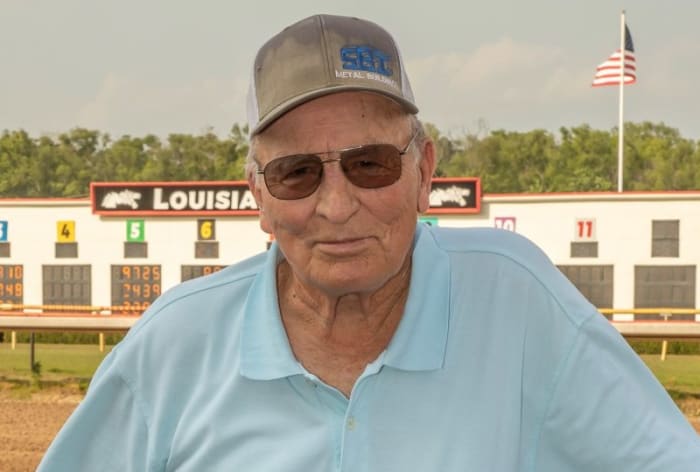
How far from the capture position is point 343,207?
7.50 ft

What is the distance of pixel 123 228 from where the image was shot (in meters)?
27.3

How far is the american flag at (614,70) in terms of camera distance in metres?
34.8

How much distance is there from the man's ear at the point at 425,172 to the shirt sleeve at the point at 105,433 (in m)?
0.81

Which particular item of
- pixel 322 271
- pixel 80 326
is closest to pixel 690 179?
pixel 80 326

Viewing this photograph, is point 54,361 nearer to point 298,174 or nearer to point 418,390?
point 298,174

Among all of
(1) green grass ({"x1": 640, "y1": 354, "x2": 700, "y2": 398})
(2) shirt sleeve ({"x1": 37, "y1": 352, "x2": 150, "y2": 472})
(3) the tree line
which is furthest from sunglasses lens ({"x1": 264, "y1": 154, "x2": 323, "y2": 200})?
(3) the tree line

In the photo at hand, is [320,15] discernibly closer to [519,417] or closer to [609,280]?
[519,417]

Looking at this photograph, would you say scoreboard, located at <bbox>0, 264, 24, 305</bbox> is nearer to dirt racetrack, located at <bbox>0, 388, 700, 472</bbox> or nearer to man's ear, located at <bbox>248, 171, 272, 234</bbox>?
dirt racetrack, located at <bbox>0, 388, 700, 472</bbox>

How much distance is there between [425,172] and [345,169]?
31cm

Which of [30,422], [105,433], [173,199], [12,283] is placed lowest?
[30,422]

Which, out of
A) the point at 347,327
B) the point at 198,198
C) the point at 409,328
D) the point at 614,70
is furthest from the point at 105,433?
the point at 614,70

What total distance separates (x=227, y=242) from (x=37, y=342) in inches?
259

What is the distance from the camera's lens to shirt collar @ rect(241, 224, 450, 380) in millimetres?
2229

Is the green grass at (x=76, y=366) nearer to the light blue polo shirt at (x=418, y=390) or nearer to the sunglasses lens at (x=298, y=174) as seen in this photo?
the light blue polo shirt at (x=418, y=390)
